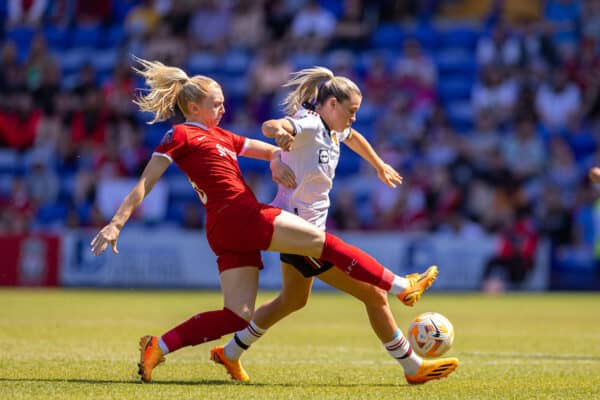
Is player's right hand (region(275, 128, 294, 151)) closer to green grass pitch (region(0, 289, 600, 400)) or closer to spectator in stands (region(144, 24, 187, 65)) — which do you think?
green grass pitch (region(0, 289, 600, 400))

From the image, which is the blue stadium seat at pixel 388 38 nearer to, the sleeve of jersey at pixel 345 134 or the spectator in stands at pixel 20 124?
the spectator in stands at pixel 20 124

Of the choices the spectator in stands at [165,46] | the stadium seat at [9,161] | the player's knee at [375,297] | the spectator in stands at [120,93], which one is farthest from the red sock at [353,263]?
the stadium seat at [9,161]

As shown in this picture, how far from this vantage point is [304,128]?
6.50 m

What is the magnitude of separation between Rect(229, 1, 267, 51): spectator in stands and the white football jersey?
1482 centimetres

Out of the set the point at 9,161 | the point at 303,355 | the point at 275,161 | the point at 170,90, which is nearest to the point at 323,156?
the point at 275,161

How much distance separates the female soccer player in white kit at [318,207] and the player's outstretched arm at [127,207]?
80 centimetres

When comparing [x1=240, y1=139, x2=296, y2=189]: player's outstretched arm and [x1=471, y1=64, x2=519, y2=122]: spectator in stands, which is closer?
[x1=240, y1=139, x2=296, y2=189]: player's outstretched arm

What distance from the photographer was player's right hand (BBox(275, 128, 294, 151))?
614cm

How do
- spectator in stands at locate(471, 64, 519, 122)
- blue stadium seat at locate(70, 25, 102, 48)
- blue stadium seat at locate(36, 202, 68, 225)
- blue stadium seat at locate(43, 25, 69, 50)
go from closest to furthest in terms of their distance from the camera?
spectator in stands at locate(471, 64, 519, 122) < blue stadium seat at locate(36, 202, 68, 225) < blue stadium seat at locate(70, 25, 102, 48) < blue stadium seat at locate(43, 25, 69, 50)

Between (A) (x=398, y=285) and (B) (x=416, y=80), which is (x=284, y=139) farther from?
(B) (x=416, y=80)

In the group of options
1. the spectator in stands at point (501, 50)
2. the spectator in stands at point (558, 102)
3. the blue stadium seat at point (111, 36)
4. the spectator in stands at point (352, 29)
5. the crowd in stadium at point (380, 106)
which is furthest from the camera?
the blue stadium seat at point (111, 36)

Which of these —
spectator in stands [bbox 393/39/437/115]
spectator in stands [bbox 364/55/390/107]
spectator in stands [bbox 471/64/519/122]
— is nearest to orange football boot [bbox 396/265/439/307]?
spectator in stands [bbox 471/64/519/122]

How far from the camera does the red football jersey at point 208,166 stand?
6.41 meters

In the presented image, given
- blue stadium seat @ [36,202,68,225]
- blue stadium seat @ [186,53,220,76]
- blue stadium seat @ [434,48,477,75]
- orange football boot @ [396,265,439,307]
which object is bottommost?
blue stadium seat @ [36,202,68,225]
